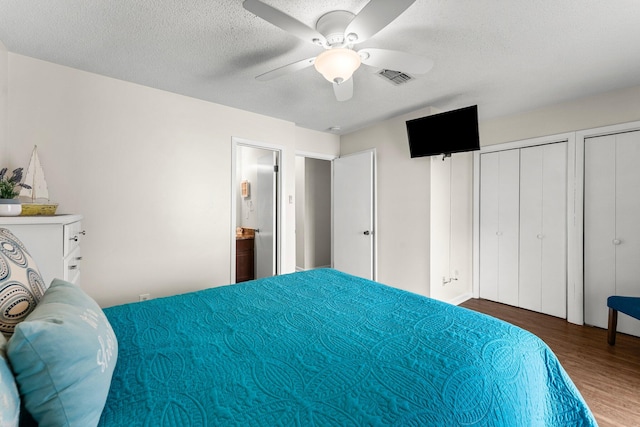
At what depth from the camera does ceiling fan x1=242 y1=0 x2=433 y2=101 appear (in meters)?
1.23

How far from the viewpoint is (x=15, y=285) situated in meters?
0.79

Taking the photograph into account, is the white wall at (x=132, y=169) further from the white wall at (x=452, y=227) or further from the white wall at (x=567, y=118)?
the white wall at (x=567, y=118)

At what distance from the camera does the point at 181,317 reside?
1301mm

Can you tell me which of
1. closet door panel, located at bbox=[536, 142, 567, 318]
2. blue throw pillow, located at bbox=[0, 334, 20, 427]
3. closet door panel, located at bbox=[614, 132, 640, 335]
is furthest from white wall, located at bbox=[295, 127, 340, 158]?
blue throw pillow, located at bbox=[0, 334, 20, 427]

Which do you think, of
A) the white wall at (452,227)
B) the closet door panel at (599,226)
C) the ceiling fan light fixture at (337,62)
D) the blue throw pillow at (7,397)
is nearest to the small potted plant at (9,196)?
the blue throw pillow at (7,397)

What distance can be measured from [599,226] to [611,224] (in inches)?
3.4

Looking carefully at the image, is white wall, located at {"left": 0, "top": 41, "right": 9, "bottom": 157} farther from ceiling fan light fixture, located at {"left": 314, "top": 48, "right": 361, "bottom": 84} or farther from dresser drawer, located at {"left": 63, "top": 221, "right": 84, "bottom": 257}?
ceiling fan light fixture, located at {"left": 314, "top": 48, "right": 361, "bottom": 84}

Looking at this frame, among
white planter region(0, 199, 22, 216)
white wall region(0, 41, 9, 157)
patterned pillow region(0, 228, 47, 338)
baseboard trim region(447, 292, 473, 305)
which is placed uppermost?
white wall region(0, 41, 9, 157)

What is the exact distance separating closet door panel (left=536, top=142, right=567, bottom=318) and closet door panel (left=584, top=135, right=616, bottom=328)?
0.18 m

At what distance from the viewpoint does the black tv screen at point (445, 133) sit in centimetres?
264

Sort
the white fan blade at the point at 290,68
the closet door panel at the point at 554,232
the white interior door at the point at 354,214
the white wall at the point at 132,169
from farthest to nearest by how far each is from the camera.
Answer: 1. the white interior door at the point at 354,214
2. the closet door panel at the point at 554,232
3. the white wall at the point at 132,169
4. the white fan blade at the point at 290,68

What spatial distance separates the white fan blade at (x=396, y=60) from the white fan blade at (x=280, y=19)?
316 millimetres

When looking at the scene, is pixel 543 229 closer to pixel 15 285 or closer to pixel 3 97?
pixel 15 285

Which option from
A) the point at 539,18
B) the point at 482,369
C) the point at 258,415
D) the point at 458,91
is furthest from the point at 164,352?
the point at 458,91
